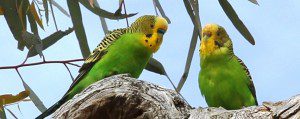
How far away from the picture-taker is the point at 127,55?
2.87m

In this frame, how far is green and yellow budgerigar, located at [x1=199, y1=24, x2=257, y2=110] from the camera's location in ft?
9.46

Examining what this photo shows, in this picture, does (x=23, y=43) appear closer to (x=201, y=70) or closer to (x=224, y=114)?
(x=201, y=70)

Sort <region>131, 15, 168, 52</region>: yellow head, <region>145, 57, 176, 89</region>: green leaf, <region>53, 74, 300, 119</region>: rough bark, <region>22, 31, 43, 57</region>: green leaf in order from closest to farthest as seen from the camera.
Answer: <region>53, 74, 300, 119</region>: rough bark → <region>22, 31, 43, 57</region>: green leaf → <region>131, 15, 168, 52</region>: yellow head → <region>145, 57, 176, 89</region>: green leaf

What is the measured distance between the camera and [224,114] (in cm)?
171

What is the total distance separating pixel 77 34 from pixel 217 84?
63 cm

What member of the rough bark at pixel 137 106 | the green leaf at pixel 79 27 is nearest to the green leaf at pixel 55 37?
the green leaf at pixel 79 27

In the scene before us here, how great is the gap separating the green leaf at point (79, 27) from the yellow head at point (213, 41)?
0.49m

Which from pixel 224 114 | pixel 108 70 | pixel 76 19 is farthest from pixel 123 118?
pixel 76 19

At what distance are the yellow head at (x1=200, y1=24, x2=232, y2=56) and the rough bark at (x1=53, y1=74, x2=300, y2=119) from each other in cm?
113

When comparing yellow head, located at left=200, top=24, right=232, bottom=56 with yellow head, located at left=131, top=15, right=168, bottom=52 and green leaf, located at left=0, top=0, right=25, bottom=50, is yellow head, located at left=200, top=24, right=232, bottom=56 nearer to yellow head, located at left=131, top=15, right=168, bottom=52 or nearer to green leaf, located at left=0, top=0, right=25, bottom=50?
yellow head, located at left=131, top=15, right=168, bottom=52

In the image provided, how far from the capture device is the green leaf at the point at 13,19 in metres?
2.92

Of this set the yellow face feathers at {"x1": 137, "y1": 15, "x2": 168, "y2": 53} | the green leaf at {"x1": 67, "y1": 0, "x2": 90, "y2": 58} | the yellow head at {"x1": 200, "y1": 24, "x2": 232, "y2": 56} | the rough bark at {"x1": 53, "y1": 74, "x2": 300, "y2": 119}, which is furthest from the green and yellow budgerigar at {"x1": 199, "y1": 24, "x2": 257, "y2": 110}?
the rough bark at {"x1": 53, "y1": 74, "x2": 300, "y2": 119}

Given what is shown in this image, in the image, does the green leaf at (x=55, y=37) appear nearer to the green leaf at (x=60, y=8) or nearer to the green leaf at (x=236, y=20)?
the green leaf at (x=60, y=8)

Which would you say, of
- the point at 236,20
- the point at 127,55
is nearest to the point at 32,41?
the point at 127,55
